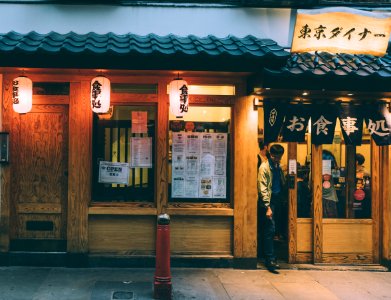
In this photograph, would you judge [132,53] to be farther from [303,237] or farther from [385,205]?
[385,205]

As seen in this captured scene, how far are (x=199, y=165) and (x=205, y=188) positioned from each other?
52 cm

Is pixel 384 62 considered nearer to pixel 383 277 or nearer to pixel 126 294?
pixel 383 277

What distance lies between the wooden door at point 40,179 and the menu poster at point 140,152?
4.67 feet

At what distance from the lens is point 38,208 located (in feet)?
29.7

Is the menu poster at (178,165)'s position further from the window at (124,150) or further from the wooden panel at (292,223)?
the wooden panel at (292,223)

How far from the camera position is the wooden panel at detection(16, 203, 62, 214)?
905cm

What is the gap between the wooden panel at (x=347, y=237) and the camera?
9.65 meters

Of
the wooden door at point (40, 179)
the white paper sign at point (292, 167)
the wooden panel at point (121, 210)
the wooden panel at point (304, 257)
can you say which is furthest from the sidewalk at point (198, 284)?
the white paper sign at point (292, 167)

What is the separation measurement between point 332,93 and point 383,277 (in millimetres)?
4056

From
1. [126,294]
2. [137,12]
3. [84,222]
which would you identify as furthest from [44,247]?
[137,12]

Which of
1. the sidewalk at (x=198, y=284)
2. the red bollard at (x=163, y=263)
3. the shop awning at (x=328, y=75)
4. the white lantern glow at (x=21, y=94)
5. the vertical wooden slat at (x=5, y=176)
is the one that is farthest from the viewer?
the vertical wooden slat at (x=5, y=176)

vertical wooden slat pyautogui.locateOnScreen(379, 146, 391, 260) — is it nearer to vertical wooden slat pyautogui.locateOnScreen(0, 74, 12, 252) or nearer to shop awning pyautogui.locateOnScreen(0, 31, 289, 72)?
shop awning pyautogui.locateOnScreen(0, 31, 289, 72)

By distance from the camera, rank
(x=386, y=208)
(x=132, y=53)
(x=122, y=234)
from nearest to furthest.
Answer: (x=132, y=53) → (x=122, y=234) → (x=386, y=208)

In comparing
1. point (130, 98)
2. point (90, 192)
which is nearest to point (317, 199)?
point (130, 98)
